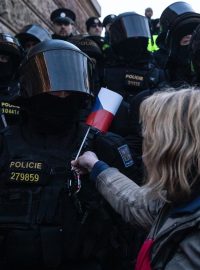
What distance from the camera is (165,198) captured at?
1762 mm

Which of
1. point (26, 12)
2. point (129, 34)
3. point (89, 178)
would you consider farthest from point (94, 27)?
point (89, 178)

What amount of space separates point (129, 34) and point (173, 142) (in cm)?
313

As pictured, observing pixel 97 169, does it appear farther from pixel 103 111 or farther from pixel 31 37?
pixel 31 37

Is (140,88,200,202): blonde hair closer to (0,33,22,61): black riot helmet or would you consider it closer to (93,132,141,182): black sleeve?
(93,132,141,182): black sleeve

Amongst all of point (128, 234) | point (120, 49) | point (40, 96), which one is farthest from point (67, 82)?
point (120, 49)

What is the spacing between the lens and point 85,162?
7.59 ft

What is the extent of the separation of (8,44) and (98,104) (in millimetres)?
1690

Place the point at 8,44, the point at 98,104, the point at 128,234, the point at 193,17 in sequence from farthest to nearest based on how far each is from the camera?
the point at 193,17
the point at 8,44
the point at 98,104
the point at 128,234

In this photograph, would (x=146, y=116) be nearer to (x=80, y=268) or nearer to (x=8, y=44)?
(x=80, y=268)

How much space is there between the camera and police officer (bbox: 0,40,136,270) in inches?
92.9

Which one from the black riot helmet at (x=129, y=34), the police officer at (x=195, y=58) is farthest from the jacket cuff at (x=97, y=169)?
the black riot helmet at (x=129, y=34)

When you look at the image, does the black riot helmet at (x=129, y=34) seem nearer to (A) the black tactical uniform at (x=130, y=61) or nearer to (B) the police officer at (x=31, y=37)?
(A) the black tactical uniform at (x=130, y=61)

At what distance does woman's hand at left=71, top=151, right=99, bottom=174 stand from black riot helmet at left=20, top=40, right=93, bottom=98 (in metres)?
0.46

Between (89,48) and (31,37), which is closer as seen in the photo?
(89,48)
